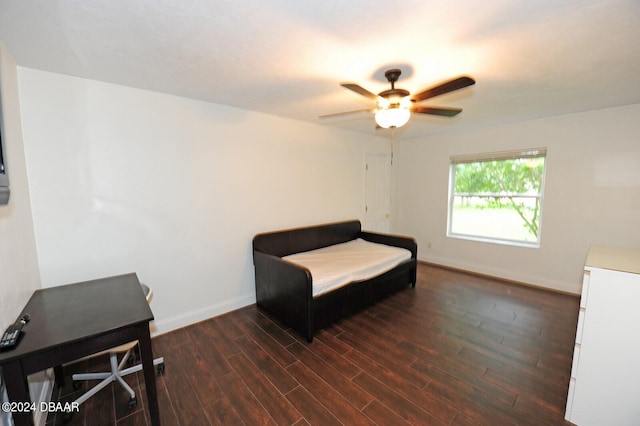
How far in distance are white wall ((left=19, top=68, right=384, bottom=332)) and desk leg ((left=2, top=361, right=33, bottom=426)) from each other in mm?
1291

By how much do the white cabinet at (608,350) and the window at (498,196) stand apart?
2.55 m

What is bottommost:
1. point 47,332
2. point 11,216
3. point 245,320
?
point 245,320

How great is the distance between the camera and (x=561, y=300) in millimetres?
3326

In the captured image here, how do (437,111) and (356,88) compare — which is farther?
(437,111)

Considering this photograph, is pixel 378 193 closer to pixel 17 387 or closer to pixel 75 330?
pixel 75 330

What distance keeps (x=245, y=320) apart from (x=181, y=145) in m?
2.02

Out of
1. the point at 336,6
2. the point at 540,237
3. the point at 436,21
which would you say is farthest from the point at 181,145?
the point at 540,237

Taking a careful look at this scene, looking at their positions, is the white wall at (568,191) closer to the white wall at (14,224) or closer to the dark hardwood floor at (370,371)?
the dark hardwood floor at (370,371)

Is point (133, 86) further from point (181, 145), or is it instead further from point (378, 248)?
point (378, 248)

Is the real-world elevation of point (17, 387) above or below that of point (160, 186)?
below

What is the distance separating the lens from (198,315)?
283 centimetres

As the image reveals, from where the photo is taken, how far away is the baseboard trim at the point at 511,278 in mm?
3528

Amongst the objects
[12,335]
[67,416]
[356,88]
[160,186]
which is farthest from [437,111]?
[67,416]

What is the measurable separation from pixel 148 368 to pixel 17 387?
1.64 feet
